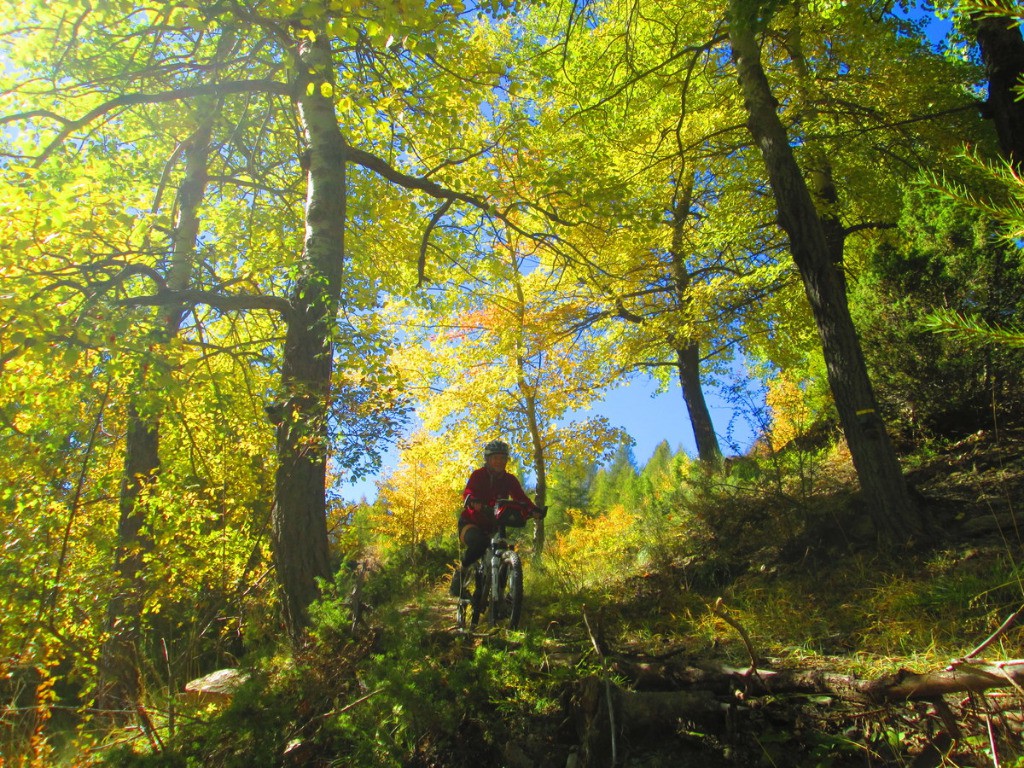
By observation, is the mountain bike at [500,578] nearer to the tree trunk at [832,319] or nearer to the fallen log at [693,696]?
the fallen log at [693,696]

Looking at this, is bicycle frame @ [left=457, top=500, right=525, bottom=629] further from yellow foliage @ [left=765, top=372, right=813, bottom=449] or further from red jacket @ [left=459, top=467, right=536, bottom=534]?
yellow foliage @ [left=765, top=372, right=813, bottom=449]

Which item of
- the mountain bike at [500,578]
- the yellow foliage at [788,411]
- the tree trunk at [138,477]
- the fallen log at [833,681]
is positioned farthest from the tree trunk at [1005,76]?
the tree trunk at [138,477]

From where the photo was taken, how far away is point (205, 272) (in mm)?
6031

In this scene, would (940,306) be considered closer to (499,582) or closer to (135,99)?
(499,582)

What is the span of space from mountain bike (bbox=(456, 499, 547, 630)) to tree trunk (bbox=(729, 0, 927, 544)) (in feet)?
9.36

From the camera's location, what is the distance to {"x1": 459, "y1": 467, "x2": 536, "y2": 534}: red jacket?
5293mm

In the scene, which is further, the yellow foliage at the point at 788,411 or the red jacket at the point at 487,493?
the yellow foliage at the point at 788,411

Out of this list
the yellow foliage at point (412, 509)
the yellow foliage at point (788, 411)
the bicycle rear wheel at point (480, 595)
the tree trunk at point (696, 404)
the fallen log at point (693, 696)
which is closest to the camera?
the fallen log at point (693, 696)

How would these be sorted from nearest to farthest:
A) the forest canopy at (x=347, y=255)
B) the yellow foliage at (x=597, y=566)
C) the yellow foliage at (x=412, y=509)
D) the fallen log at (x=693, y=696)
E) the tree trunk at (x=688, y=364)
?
the fallen log at (x=693, y=696) < the forest canopy at (x=347, y=255) < the yellow foliage at (x=597, y=566) < the tree trunk at (x=688, y=364) < the yellow foliage at (x=412, y=509)

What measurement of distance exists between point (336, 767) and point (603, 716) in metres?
1.56

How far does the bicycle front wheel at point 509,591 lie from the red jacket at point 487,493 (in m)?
0.49

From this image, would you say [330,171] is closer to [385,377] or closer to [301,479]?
[385,377]

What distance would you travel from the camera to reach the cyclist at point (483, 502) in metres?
5.25

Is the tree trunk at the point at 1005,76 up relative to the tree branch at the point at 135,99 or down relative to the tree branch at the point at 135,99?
down
